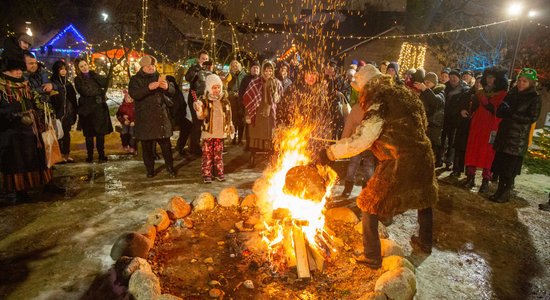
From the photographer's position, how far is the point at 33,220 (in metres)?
4.68

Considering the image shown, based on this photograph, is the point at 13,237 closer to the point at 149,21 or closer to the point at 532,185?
the point at 532,185

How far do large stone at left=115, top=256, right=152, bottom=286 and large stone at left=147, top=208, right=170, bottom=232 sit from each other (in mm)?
917

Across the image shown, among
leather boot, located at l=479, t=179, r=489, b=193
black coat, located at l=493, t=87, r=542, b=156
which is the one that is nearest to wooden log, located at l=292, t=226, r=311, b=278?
black coat, located at l=493, t=87, r=542, b=156

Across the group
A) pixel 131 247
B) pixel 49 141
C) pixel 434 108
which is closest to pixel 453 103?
pixel 434 108

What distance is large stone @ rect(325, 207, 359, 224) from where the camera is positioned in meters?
4.77

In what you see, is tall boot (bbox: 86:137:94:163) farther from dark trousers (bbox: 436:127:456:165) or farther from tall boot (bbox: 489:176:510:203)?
tall boot (bbox: 489:176:510:203)

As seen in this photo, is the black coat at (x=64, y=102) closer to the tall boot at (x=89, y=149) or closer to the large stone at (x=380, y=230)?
the tall boot at (x=89, y=149)

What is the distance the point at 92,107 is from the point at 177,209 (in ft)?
13.2

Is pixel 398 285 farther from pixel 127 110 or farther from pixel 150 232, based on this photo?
pixel 127 110

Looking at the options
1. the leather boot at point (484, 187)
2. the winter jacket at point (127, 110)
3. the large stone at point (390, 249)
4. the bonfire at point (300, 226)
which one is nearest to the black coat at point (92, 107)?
the winter jacket at point (127, 110)

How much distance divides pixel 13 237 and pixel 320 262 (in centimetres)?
390

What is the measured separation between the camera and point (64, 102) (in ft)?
22.7

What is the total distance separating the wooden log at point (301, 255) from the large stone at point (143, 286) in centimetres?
141

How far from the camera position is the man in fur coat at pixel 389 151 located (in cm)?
340
